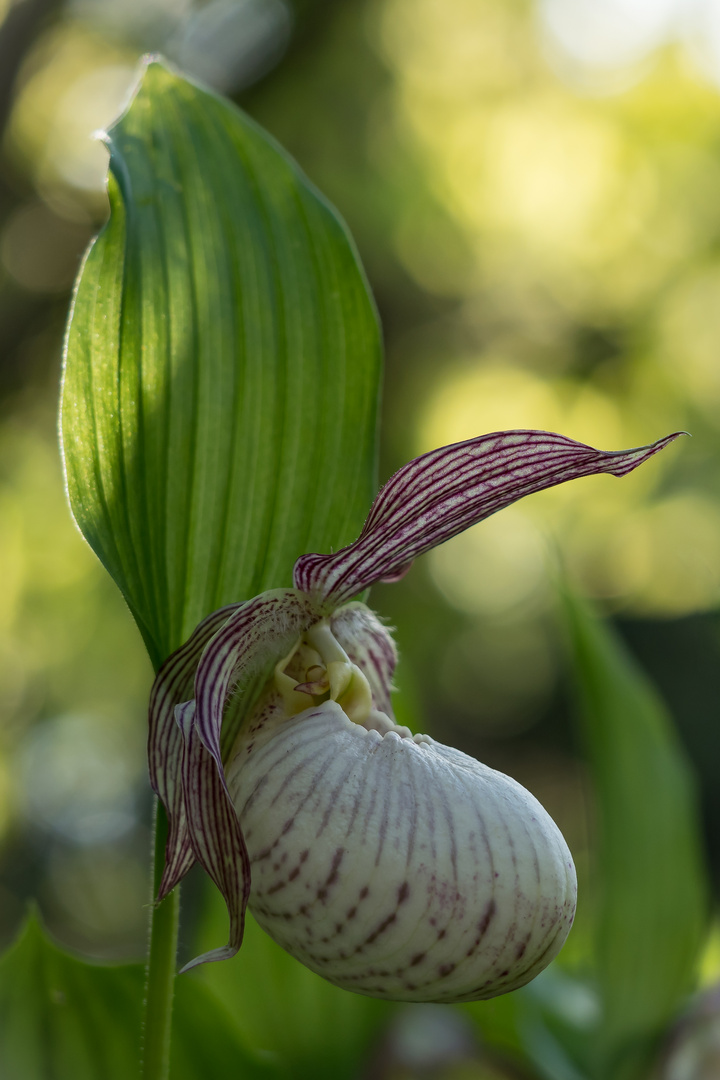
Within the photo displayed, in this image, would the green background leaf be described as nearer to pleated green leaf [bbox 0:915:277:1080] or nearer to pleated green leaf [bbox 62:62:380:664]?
pleated green leaf [bbox 0:915:277:1080]

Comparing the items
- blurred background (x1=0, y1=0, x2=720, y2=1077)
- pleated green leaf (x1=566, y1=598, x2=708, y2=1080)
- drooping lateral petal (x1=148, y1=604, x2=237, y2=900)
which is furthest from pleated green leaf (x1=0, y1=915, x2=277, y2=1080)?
blurred background (x1=0, y1=0, x2=720, y2=1077)

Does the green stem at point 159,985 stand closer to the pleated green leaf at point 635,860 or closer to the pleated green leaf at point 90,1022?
the pleated green leaf at point 90,1022

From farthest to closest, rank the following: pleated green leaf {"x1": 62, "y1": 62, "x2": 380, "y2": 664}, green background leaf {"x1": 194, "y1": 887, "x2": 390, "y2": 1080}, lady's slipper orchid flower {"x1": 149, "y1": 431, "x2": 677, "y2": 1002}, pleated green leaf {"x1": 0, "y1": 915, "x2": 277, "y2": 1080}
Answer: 1. green background leaf {"x1": 194, "y1": 887, "x2": 390, "y2": 1080}
2. pleated green leaf {"x1": 0, "y1": 915, "x2": 277, "y2": 1080}
3. pleated green leaf {"x1": 62, "y1": 62, "x2": 380, "y2": 664}
4. lady's slipper orchid flower {"x1": 149, "y1": 431, "x2": 677, "y2": 1002}

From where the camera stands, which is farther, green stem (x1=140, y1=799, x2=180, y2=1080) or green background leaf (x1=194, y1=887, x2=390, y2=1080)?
green background leaf (x1=194, y1=887, x2=390, y2=1080)

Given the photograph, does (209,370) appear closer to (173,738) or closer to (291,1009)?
(173,738)

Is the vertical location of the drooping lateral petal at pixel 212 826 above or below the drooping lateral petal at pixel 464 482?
below

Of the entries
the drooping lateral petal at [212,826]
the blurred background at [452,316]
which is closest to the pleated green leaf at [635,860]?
the drooping lateral petal at [212,826]
